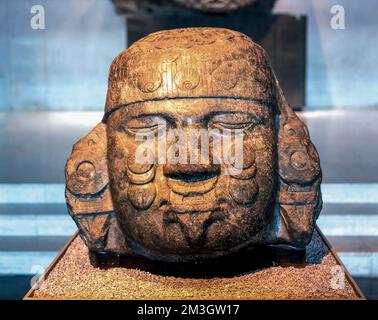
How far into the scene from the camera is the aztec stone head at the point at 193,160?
2297 millimetres

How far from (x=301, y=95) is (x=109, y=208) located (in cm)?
347

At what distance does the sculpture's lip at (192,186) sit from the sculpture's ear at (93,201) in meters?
0.42

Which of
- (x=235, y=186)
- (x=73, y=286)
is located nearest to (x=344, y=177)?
(x=235, y=186)

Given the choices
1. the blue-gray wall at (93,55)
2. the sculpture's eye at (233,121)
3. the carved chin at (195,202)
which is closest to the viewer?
the carved chin at (195,202)

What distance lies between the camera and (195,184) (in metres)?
2.29

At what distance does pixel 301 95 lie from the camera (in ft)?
18.3

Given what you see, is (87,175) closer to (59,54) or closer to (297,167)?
(297,167)

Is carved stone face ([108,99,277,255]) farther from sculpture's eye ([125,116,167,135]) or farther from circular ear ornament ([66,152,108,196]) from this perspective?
circular ear ornament ([66,152,108,196])

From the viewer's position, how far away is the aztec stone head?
2297 millimetres

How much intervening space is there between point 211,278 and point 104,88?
3.38 metres

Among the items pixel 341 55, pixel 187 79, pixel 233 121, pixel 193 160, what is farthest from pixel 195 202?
pixel 341 55

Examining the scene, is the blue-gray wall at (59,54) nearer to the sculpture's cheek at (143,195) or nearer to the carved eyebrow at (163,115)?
the carved eyebrow at (163,115)

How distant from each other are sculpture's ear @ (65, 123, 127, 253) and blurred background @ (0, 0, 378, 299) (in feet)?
1.63

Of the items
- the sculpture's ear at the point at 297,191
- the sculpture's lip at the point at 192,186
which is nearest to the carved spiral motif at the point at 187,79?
the sculpture's lip at the point at 192,186
